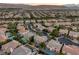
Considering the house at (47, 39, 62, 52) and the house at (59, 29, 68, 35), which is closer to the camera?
the house at (47, 39, 62, 52)

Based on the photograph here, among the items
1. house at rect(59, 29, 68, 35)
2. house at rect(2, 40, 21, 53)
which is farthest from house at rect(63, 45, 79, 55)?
house at rect(2, 40, 21, 53)

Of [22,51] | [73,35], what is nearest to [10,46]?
[22,51]

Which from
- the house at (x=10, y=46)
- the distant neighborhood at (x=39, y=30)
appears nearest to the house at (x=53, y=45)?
the distant neighborhood at (x=39, y=30)

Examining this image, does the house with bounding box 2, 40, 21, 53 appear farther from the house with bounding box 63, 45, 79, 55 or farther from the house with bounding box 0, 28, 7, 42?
the house with bounding box 63, 45, 79, 55

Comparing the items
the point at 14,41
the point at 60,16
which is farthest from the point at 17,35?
the point at 60,16

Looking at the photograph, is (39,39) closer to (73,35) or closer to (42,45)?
(42,45)

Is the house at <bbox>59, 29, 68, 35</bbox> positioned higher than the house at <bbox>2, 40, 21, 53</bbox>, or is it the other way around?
the house at <bbox>59, 29, 68, 35</bbox>

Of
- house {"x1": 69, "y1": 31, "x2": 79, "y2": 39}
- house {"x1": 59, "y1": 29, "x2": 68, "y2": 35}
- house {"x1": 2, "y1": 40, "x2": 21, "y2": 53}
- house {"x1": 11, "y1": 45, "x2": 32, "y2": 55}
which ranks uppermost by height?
house {"x1": 59, "y1": 29, "x2": 68, "y2": 35}
